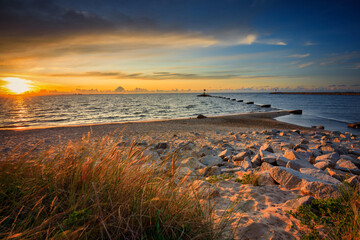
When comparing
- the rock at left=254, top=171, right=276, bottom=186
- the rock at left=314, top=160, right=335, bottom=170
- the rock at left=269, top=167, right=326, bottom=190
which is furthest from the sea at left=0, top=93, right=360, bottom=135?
the rock at left=254, top=171, right=276, bottom=186

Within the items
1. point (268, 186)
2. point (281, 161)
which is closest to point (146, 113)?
point (281, 161)

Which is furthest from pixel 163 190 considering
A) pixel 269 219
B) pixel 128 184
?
pixel 269 219

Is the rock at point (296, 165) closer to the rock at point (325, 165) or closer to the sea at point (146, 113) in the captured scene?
the rock at point (325, 165)

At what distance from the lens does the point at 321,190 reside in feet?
11.4

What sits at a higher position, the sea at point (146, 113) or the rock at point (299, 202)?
the rock at point (299, 202)

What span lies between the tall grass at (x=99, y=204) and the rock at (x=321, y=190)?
7.81ft

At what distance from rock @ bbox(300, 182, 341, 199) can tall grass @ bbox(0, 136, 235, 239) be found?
7.81 feet

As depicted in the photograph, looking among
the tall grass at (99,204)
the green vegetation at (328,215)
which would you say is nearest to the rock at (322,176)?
the green vegetation at (328,215)

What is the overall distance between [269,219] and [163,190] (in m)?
1.86

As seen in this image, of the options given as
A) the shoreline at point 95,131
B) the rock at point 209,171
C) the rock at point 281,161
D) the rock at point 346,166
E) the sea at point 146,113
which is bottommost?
the sea at point 146,113

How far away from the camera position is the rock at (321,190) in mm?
3336

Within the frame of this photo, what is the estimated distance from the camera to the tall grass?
1850mm

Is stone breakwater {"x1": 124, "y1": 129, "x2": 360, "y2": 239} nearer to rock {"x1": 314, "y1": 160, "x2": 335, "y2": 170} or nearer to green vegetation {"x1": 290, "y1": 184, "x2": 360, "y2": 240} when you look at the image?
rock {"x1": 314, "y1": 160, "x2": 335, "y2": 170}

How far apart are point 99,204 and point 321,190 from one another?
12.8 ft
